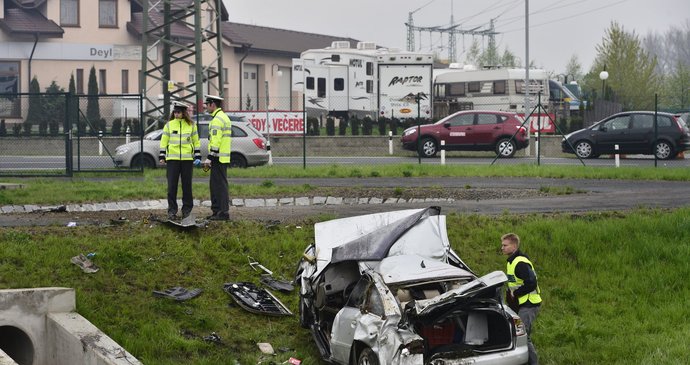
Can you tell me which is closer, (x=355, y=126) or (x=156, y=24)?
(x=355, y=126)

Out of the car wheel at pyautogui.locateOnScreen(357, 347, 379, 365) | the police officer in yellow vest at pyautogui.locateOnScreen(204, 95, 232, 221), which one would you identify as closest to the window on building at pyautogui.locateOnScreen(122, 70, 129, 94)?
the police officer in yellow vest at pyautogui.locateOnScreen(204, 95, 232, 221)

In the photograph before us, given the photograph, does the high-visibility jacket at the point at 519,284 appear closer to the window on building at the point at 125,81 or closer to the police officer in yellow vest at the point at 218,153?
the police officer in yellow vest at the point at 218,153

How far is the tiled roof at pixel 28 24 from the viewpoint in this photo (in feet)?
180

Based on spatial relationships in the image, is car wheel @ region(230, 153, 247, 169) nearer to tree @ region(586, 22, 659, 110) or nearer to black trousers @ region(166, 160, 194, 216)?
black trousers @ region(166, 160, 194, 216)

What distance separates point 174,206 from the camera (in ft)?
55.5

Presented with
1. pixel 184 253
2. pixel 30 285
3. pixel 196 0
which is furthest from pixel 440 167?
pixel 30 285

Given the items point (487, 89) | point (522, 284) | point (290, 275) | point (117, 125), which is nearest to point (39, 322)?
point (290, 275)

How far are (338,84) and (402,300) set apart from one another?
3782 centimetres

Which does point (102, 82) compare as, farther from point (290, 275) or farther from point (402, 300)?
point (402, 300)

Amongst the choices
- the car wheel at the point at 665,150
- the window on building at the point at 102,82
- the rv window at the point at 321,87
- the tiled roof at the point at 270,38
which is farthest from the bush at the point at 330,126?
the tiled roof at the point at 270,38

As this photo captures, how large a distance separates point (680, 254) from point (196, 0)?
21992 millimetres

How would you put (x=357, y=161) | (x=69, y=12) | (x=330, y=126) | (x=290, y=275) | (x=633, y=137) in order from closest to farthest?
(x=290, y=275) → (x=633, y=137) → (x=357, y=161) → (x=330, y=126) → (x=69, y=12)

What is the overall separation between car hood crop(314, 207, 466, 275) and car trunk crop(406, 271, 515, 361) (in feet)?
4.18

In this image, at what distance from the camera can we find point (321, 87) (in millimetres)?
47719
